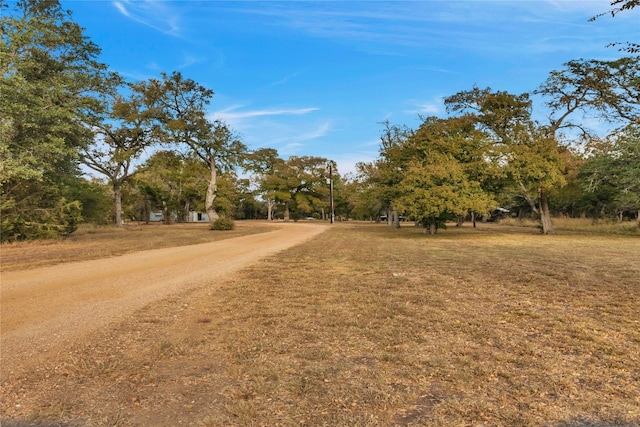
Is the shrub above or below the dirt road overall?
above

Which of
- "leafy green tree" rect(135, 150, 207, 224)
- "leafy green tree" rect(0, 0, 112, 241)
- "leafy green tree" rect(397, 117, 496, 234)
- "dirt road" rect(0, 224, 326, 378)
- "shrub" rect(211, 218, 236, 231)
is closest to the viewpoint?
"dirt road" rect(0, 224, 326, 378)

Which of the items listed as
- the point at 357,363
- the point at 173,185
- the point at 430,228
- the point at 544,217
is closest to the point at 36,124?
the point at 357,363

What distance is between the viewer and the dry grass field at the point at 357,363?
2.52m

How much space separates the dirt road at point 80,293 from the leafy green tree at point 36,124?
6.51 metres

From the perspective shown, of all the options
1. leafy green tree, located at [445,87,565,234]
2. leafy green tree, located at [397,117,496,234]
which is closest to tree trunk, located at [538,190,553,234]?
leafy green tree, located at [445,87,565,234]

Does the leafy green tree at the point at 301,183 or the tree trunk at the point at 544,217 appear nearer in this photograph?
the tree trunk at the point at 544,217

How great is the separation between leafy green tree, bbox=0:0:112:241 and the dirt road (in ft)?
21.4

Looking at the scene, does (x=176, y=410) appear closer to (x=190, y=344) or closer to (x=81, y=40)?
(x=190, y=344)

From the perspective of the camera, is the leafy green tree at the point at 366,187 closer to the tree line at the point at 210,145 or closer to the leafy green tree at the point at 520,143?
the tree line at the point at 210,145

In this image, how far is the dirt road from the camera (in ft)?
13.1

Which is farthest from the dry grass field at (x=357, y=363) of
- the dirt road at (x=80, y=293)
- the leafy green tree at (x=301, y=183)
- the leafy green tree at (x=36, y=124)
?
the leafy green tree at (x=301, y=183)

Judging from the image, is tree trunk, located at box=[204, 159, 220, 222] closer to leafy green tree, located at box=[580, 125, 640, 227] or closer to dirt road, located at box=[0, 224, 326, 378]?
dirt road, located at box=[0, 224, 326, 378]

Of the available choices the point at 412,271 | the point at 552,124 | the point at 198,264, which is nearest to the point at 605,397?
the point at 412,271

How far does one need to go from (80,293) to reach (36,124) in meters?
11.5
